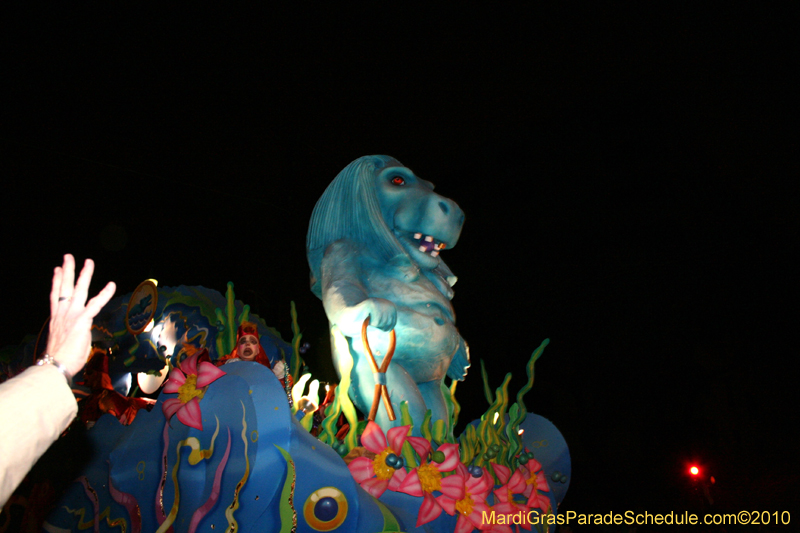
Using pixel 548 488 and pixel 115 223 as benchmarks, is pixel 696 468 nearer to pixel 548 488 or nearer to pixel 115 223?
pixel 548 488

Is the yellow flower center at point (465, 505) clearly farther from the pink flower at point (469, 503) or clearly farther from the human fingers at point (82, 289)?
the human fingers at point (82, 289)

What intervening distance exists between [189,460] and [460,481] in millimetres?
766

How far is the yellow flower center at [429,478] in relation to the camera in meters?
1.56

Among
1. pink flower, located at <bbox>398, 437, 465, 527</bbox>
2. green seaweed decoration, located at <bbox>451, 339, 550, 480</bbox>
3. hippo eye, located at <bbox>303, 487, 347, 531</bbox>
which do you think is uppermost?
hippo eye, located at <bbox>303, 487, 347, 531</bbox>

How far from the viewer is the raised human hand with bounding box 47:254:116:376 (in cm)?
74

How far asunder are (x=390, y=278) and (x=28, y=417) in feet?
5.33

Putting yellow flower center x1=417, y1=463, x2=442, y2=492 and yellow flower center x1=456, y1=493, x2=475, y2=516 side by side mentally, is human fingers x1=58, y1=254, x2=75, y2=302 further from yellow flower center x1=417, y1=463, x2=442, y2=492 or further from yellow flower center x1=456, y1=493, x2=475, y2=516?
yellow flower center x1=456, y1=493, x2=475, y2=516

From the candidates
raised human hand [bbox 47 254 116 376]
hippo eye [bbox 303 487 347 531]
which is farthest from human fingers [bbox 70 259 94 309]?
hippo eye [bbox 303 487 347 531]

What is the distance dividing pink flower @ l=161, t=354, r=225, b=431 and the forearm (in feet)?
1.92

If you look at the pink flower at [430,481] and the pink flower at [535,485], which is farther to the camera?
the pink flower at [535,485]

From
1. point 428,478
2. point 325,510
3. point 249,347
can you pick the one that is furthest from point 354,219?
point 325,510

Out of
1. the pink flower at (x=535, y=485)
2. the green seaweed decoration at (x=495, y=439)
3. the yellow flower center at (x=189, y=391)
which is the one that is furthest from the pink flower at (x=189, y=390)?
the pink flower at (x=535, y=485)

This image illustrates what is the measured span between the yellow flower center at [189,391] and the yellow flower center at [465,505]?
2.64 feet

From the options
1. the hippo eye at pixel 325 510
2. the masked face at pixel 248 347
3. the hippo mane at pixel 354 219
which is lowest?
the hippo eye at pixel 325 510
